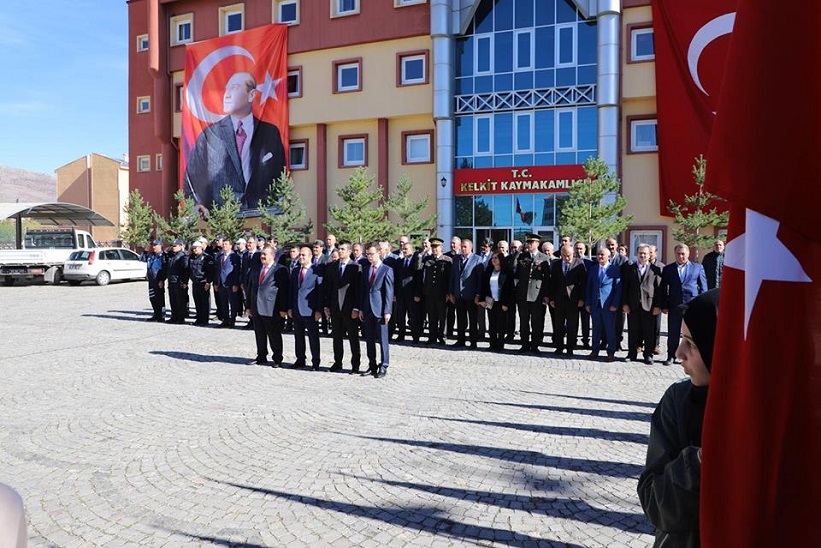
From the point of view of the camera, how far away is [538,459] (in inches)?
211

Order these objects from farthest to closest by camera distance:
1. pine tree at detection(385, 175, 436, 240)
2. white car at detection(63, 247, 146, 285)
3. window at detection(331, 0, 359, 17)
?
window at detection(331, 0, 359, 17)
pine tree at detection(385, 175, 436, 240)
white car at detection(63, 247, 146, 285)

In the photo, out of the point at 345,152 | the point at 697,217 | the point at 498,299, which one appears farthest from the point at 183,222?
the point at 498,299

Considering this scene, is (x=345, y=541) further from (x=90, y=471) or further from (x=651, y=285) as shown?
(x=651, y=285)

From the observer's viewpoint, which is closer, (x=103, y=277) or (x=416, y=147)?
(x=103, y=277)

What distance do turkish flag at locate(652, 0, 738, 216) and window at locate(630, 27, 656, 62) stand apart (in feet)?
2.05

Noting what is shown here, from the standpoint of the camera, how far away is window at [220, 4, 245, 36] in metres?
33.5

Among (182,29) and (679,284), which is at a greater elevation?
(182,29)

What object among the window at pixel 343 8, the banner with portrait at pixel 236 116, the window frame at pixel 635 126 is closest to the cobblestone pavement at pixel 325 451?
the window frame at pixel 635 126

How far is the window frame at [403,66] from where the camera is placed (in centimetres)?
2895

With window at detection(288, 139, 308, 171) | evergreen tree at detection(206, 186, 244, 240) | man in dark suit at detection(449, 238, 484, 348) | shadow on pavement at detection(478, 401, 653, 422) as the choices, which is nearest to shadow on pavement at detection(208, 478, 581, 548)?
shadow on pavement at detection(478, 401, 653, 422)

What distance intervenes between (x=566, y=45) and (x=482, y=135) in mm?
5214

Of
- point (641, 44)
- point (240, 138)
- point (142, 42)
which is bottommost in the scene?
point (240, 138)

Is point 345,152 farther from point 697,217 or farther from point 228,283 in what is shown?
point 228,283

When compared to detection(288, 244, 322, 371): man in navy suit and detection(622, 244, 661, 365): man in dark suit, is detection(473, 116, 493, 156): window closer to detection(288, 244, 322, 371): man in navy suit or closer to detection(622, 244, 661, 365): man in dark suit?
detection(622, 244, 661, 365): man in dark suit
